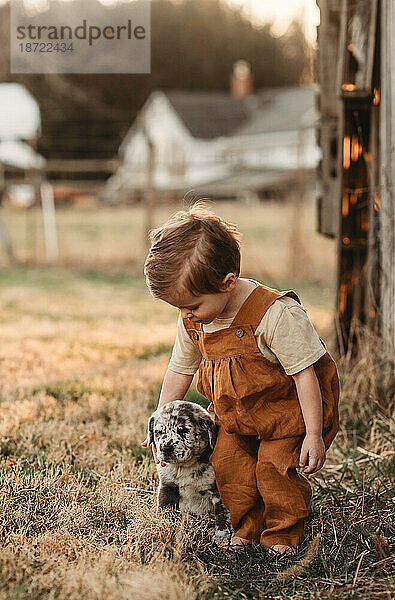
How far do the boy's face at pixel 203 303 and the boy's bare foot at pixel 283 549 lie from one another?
793 millimetres

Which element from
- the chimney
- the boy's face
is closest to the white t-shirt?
the boy's face

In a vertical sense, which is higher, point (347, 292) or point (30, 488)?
point (347, 292)

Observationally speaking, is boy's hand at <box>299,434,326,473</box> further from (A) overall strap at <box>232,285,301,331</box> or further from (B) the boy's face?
(B) the boy's face

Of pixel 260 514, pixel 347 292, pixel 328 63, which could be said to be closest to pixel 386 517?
pixel 260 514

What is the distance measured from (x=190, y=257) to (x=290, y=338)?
0.44m

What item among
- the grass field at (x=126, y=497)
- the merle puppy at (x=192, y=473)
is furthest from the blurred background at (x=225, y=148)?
the grass field at (x=126, y=497)

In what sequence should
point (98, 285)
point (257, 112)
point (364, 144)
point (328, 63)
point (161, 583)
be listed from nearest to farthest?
point (161, 583), point (364, 144), point (328, 63), point (98, 285), point (257, 112)

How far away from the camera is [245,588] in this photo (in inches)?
89.9

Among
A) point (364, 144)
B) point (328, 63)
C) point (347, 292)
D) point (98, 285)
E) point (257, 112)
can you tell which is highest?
point (257, 112)

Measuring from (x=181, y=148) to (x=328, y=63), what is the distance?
90.3 ft

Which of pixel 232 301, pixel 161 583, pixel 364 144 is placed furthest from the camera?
pixel 364 144

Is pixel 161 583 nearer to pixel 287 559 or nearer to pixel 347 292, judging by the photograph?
pixel 287 559

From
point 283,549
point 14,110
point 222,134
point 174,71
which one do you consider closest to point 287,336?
point 283,549

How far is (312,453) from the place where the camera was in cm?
253
